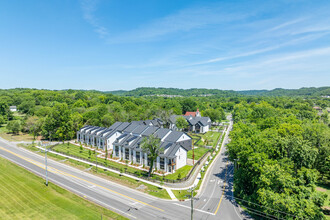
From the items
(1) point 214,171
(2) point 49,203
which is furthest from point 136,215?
(1) point 214,171

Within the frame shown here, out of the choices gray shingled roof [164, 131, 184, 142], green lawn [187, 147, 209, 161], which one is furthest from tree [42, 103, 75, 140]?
green lawn [187, 147, 209, 161]

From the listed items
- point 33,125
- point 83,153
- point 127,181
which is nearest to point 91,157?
point 83,153

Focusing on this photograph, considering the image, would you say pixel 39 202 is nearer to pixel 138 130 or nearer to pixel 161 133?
pixel 138 130

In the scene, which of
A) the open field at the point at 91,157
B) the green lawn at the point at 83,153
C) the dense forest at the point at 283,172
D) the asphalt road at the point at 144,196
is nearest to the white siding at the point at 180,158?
the open field at the point at 91,157

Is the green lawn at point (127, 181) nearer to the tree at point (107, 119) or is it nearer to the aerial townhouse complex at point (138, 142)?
the aerial townhouse complex at point (138, 142)

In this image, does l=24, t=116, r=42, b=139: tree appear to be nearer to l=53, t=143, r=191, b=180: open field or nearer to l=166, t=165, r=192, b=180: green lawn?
l=53, t=143, r=191, b=180: open field

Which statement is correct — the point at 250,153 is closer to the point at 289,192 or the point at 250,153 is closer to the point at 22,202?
the point at 289,192
